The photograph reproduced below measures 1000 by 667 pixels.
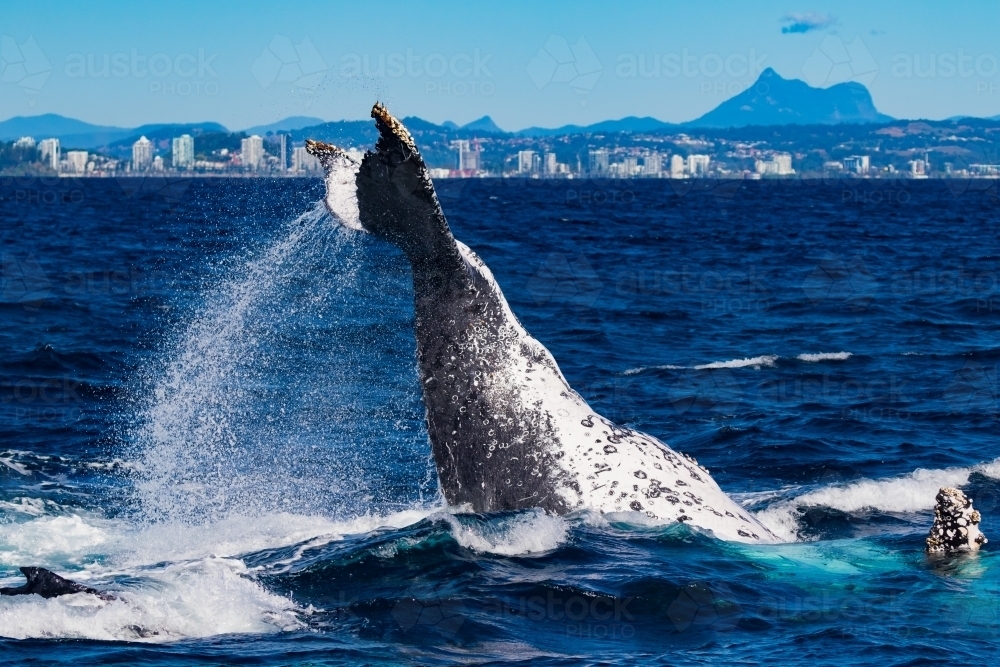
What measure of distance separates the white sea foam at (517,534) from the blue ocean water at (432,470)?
0.02m

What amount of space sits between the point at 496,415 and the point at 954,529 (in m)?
3.71

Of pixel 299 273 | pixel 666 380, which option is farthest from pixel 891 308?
pixel 299 273

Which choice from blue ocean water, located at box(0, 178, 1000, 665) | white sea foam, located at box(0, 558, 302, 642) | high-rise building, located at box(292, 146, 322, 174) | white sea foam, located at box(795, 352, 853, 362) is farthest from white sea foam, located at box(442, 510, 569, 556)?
white sea foam, located at box(795, 352, 853, 362)

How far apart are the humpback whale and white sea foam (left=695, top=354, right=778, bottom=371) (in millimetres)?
12308

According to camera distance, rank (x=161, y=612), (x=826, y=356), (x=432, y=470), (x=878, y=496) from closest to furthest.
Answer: (x=161, y=612) < (x=878, y=496) < (x=432, y=470) < (x=826, y=356)

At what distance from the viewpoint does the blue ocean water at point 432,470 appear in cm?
841

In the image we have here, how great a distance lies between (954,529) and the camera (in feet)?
33.3

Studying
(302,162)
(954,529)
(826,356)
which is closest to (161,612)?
(954,529)

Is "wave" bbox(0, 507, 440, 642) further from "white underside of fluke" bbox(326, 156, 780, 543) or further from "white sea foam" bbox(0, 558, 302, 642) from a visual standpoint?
"white underside of fluke" bbox(326, 156, 780, 543)

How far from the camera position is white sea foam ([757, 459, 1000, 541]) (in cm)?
1231

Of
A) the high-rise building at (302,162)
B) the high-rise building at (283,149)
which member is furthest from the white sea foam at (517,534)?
the high-rise building at (283,149)

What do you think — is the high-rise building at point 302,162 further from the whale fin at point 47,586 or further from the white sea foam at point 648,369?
the white sea foam at point 648,369

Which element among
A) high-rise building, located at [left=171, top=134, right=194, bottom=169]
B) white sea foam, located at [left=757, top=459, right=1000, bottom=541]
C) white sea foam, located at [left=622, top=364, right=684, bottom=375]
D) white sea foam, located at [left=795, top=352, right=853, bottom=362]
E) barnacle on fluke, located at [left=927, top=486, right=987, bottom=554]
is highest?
high-rise building, located at [left=171, top=134, right=194, bottom=169]

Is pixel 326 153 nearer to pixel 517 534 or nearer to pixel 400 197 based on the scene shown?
pixel 400 197
